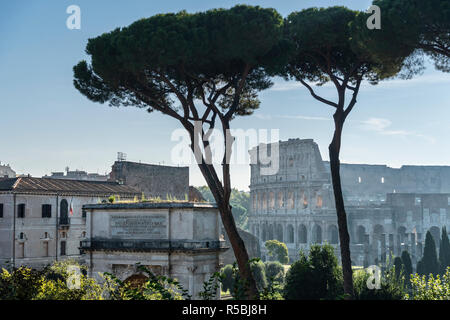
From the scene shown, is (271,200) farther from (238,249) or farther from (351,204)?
(238,249)

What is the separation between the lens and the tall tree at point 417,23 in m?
10.8

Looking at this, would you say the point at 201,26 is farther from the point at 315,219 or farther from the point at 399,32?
the point at 315,219

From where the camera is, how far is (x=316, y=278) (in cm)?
1455

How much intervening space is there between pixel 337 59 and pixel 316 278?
213 inches

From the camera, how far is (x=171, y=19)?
1289 cm

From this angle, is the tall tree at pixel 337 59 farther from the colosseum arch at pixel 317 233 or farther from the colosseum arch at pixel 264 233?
the colosseum arch at pixel 264 233

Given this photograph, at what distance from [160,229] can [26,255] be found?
42.6 ft

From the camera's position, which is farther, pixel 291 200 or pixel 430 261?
pixel 291 200

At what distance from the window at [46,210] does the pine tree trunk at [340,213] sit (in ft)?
56.7

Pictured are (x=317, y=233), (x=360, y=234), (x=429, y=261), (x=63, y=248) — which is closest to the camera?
(x=63, y=248)

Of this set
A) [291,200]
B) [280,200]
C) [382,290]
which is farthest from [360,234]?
[382,290]

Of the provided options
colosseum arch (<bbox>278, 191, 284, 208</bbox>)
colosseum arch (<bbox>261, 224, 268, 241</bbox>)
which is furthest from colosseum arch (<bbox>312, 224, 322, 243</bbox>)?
colosseum arch (<bbox>261, 224, 268, 241</bbox>)

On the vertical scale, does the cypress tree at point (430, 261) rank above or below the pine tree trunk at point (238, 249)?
below

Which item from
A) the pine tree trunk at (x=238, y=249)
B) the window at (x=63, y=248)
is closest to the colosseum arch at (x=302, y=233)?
the window at (x=63, y=248)
